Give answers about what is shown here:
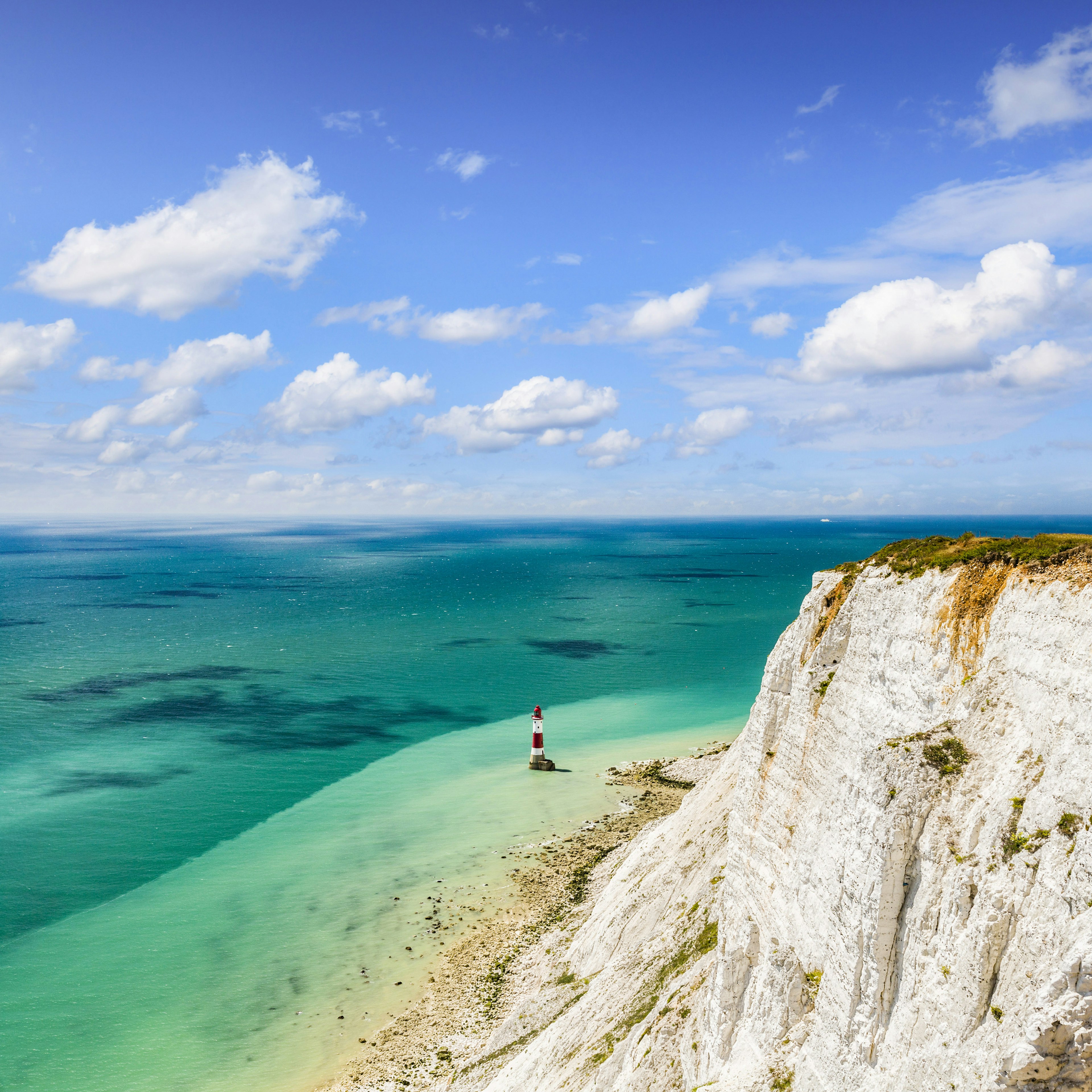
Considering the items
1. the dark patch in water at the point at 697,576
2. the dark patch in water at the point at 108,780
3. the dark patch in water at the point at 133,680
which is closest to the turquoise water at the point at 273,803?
the dark patch in water at the point at 108,780

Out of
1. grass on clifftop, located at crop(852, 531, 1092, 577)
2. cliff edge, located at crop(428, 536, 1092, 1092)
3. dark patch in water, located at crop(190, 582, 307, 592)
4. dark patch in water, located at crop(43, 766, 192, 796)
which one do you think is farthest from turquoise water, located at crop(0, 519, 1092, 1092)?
dark patch in water, located at crop(190, 582, 307, 592)

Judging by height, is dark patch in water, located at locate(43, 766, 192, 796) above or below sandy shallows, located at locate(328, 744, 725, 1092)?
above

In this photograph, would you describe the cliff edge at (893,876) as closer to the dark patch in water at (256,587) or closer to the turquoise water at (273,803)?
the turquoise water at (273,803)

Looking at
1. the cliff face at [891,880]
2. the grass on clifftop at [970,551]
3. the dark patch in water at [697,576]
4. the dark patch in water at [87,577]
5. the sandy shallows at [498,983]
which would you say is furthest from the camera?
the dark patch in water at [87,577]

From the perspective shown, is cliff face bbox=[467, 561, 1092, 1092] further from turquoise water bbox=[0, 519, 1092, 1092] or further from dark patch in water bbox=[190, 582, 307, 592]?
dark patch in water bbox=[190, 582, 307, 592]

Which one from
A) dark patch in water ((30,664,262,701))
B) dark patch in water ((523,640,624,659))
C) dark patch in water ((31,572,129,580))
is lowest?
dark patch in water ((523,640,624,659))

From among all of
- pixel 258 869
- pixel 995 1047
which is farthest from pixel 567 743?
pixel 995 1047
